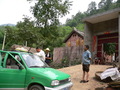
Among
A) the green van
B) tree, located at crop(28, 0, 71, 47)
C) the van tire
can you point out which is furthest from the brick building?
the van tire

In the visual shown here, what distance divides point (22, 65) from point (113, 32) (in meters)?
9.65

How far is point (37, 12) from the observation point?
79.9 ft

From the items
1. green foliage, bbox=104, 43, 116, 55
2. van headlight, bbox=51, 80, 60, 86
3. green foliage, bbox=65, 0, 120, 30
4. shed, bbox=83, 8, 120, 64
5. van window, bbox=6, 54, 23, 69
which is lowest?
van headlight, bbox=51, 80, 60, 86

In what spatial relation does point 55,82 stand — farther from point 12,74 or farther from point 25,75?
point 12,74

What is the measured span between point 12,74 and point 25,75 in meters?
0.50

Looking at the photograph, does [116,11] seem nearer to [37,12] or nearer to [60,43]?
[37,12]

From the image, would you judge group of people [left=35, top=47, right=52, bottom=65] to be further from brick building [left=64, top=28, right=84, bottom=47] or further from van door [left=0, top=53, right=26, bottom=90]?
brick building [left=64, top=28, right=84, bottom=47]

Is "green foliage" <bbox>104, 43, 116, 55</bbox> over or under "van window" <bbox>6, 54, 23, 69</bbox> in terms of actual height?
over

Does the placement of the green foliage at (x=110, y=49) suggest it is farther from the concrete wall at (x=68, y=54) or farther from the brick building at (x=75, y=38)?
the brick building at (x=75, y=38)

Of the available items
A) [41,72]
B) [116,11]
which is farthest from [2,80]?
[116,11]

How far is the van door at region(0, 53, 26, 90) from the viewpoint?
4.88m

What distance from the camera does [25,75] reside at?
15.9 feet

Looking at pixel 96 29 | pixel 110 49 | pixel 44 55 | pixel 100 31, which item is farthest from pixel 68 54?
pixel 44 55

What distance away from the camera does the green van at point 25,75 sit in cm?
455
